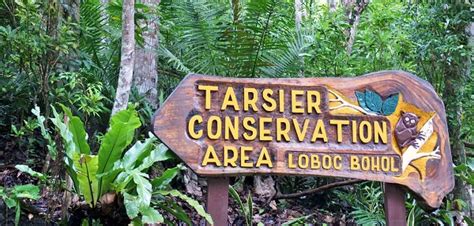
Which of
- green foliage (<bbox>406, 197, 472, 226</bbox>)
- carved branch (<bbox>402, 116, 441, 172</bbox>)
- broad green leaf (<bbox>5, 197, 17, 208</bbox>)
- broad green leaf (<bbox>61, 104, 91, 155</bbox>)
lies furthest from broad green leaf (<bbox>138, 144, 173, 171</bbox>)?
green foliage (<bbox>406, 197, 472, 226</bbox>)

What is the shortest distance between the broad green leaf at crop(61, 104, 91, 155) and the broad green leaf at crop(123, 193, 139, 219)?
53 centimetres

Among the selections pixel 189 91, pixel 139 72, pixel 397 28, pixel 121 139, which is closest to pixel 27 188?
pixel 121 139

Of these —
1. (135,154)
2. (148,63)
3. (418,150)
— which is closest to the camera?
(135,154)

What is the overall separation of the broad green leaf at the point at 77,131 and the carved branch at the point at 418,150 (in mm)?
2243

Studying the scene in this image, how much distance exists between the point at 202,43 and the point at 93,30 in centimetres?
116

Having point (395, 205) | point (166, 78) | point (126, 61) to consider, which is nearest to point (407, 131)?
point (395, 205)

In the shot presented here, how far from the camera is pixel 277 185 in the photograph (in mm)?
5160

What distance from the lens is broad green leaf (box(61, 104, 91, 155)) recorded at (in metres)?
3.20

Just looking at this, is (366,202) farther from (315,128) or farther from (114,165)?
(114,165)

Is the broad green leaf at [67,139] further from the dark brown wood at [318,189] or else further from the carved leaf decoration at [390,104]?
the dark brown wood at [318,189]

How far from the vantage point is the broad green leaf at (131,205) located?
9.35 feet

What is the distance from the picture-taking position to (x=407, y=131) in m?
3.55

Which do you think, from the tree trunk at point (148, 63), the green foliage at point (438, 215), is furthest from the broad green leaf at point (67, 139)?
the green foliage at point (438, 215)

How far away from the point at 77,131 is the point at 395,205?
227 centimetres
